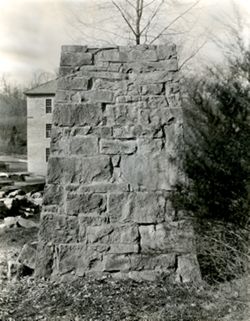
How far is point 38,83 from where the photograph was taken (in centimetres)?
2872

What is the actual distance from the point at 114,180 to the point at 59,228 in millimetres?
826

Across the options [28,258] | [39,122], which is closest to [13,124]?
[39,122]

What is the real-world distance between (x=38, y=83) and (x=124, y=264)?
25.1 m

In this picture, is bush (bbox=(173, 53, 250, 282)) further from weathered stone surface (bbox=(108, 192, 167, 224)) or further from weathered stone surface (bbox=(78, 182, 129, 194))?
weathered stone surface (bbox=(78, 182, 129, 194))

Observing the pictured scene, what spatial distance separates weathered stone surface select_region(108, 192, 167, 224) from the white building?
72.0 ft

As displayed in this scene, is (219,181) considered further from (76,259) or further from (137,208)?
(76,259)

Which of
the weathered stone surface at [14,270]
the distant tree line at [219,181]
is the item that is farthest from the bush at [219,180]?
the weathered stone surface at [14,270]

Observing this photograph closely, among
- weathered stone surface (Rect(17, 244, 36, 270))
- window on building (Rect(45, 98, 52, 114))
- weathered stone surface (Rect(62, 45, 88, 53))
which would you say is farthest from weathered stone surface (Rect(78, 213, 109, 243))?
window on building (Rect(45, 98, 52, 114))

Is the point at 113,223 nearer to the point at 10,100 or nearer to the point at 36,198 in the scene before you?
the point at 36,198

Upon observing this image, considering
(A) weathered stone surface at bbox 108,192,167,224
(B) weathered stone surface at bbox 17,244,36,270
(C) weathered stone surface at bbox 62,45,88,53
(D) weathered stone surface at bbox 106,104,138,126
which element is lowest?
(B) weathered stone surface at bbox 17,244,36,270

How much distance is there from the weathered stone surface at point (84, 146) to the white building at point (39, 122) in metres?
21.8

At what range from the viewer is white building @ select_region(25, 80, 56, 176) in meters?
26.9

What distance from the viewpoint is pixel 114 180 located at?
16.7 ft

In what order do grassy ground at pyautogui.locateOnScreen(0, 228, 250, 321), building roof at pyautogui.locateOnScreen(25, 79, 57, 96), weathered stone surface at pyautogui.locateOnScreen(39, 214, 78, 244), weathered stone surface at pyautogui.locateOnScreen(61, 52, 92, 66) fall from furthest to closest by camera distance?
building roof at pyautogui.locateOnScreen(25, 79, 57, 96) → weathered stone surface at pyautogui.locateOnScreen(61, 52, 92, 66) → weathered stone surface at pyautogui.locateOnScreen(39, 214, 78, 244) → grassy ground at pyautogui.locateOnScreen(0, 228, 250, 321)
